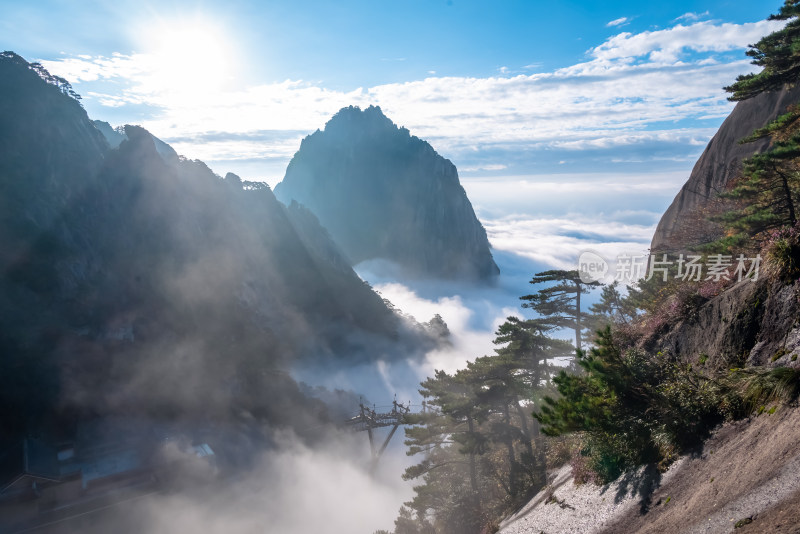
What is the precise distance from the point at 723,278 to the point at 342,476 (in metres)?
35.9

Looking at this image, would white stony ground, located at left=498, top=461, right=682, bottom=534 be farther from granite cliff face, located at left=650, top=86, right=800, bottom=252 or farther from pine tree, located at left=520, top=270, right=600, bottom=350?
granite cliff face, located at left=650, top=86, right=800, bottom=252

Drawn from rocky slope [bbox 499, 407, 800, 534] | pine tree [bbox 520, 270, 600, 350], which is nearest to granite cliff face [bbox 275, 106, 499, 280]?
pine tree [bbox 520, 270, 600, 350]

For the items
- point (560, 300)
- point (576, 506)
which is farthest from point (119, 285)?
point (576, 506)

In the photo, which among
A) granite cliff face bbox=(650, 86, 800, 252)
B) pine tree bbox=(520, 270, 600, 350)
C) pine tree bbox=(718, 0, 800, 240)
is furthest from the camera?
granite cliff face bbox=(650, 86, 800, 252)

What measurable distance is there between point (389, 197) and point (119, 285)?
369 feet

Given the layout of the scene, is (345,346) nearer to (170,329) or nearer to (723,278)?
(170,329)

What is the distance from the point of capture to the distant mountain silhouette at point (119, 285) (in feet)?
122

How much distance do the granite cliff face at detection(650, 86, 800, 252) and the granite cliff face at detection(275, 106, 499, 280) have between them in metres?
111

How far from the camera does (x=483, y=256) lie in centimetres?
16200

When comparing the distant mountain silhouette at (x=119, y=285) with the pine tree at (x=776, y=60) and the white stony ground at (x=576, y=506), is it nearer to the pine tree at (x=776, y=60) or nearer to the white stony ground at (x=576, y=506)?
the white stony ground at (x=576, y=506)

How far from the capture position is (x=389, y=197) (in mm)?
152500

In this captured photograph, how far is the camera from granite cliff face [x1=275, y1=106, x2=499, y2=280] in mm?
148875

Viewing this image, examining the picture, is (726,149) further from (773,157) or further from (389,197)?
(389,197)

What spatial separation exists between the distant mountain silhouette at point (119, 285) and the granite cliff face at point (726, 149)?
132ft
